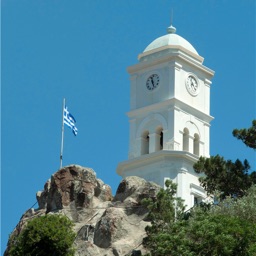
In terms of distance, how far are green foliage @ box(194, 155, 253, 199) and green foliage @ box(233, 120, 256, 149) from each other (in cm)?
99

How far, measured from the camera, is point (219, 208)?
253 ft

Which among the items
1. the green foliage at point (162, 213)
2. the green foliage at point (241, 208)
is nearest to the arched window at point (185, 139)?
the green foliage at point (162, 213)

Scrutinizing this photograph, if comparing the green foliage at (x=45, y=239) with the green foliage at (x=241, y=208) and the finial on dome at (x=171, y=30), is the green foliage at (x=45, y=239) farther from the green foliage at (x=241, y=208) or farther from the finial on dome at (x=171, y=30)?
the finial on dome at (x=171, y=30)

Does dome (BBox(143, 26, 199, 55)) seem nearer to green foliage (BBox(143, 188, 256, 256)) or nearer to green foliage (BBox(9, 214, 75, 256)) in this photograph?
green foliage (BBox(9, 214, 75, 256))

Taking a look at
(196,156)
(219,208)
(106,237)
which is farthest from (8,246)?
(196,156)

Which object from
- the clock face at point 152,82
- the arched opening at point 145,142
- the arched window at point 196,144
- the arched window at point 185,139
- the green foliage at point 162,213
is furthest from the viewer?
the arched window at point 196,144

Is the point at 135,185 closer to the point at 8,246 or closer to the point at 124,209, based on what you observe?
the point at 124,209

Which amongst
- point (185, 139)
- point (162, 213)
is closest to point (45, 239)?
point (162, 213)

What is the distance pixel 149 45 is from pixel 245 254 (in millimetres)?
39908

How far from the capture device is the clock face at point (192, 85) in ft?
354

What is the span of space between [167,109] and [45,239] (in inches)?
1149

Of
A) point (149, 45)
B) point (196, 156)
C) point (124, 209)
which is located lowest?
point (124, 209)

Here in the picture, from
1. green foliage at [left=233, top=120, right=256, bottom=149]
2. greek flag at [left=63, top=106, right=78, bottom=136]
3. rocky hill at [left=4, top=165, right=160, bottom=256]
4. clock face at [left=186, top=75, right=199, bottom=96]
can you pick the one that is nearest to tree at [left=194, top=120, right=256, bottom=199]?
green foliage at [left=233, top=120, right=256, bottom=149]

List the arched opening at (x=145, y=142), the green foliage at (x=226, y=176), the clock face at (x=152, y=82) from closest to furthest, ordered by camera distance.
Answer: the green foliage at (x=226, y=176) → the arched opening at (x=145, y=142) → the clock face at (x=152, y=82)
